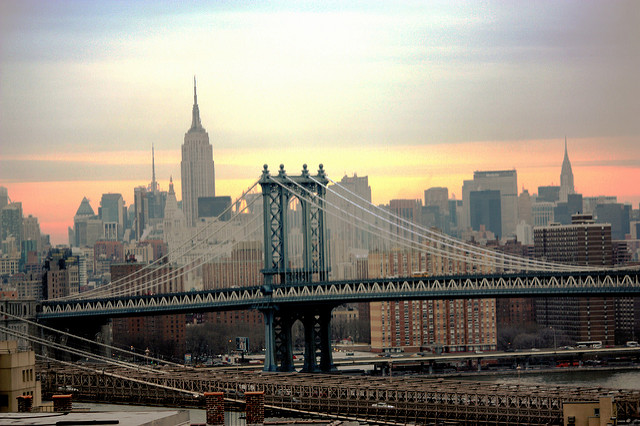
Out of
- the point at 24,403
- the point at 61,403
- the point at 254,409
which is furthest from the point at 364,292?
the point at 254,409

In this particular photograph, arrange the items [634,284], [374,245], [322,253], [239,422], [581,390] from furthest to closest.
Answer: [374,245], [322,253], [634,284], [581,390], [239,422]

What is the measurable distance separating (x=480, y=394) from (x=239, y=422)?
10670mm

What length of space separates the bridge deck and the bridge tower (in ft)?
82.8

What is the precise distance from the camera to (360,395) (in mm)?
52031

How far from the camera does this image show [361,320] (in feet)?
449

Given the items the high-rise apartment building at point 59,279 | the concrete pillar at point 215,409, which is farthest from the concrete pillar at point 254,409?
the high-rise apartment building at point 59,279

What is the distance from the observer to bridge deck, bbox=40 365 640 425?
48.6 m

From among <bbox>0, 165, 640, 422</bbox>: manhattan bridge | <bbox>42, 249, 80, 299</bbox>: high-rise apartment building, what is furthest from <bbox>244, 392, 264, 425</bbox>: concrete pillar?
<bbox>42, 249, 80, 299</bbox>: high-rise apartment building

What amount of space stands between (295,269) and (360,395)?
33435 millimetres

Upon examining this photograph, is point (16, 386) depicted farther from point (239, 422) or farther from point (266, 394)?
point (266, 394)

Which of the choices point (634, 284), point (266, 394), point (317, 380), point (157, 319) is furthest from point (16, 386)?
point (157, 319)

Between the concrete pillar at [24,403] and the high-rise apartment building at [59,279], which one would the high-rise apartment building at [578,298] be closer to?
the high-rise apartment building at [59,279]

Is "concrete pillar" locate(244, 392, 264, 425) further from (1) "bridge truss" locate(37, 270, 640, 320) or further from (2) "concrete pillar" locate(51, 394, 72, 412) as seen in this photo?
(1) "bridge truss" locate(37, 270, 640, 320)

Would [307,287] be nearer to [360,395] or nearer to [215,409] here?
[360,395]
